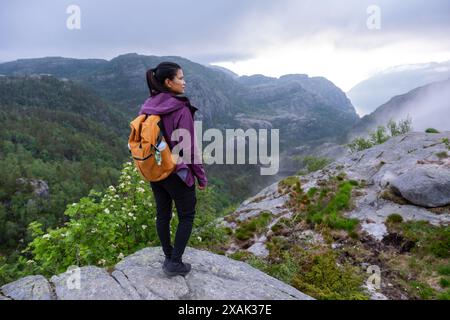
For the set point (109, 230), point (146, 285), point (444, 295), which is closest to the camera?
point (146, 285)

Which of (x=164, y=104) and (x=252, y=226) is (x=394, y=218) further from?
(x=164, y=104)

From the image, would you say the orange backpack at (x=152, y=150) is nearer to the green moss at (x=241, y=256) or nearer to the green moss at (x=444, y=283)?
the green moss at (x=241, y=256)

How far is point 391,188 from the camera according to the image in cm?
1306

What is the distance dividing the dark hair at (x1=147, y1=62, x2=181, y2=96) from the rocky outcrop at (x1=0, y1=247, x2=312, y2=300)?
123 inches

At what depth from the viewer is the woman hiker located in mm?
4887

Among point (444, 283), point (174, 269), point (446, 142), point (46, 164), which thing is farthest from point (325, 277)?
point (46, 164)

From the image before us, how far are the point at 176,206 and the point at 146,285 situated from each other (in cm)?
141

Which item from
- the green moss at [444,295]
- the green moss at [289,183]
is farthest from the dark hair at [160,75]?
the green moss at [289,183]

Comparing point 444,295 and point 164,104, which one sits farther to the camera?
point 444,295

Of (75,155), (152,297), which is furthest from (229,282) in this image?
(75,155)

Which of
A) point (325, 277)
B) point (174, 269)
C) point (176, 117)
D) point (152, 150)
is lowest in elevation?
point (325, 277)

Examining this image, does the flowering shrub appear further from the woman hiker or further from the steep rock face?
the steep rock face

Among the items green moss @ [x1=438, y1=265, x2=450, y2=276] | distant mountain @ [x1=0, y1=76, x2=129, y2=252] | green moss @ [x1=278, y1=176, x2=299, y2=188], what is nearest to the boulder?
green moss @ [x1=438, y1=265, x2=450, y2=276]

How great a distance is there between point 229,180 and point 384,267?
7259 inches
